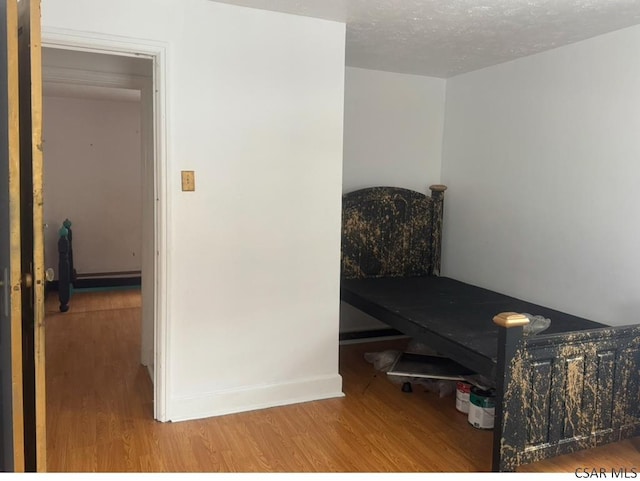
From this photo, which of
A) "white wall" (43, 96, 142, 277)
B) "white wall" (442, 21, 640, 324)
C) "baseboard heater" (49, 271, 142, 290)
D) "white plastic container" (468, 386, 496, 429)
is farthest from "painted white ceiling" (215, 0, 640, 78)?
"baseboard heater" (49, 271, 142, 290)

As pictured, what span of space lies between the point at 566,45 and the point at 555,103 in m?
0.36

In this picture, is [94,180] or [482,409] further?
[94,180]

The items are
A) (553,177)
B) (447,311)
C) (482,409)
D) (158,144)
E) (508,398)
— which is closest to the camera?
(508,398)

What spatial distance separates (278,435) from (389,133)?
2.65 meters

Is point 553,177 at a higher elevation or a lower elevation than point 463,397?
higher

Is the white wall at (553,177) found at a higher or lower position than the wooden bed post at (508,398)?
higher

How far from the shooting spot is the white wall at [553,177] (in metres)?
3.09

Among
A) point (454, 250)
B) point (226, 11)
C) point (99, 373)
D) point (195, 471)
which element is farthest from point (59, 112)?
point (195, 471)

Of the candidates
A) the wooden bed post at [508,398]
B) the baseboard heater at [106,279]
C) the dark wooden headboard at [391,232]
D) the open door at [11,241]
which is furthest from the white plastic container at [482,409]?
the baseboard heater at [106,279]

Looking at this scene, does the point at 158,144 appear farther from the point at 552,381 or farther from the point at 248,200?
the point at 552,381

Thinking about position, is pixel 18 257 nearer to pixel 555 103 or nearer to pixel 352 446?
pixel 352 446

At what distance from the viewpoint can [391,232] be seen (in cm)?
434

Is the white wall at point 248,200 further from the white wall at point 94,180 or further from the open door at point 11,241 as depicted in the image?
the white wall at point 94,180

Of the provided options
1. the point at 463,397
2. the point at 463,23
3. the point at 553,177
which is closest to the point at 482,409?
the point at 463,397
